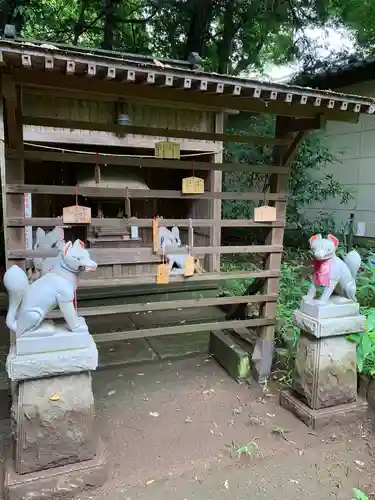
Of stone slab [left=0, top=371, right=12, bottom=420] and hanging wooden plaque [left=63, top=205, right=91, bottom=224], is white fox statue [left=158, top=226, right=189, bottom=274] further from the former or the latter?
stone slab [left=0, top=371, right=12, bottom=420]

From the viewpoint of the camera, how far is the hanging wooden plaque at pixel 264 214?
387 cm

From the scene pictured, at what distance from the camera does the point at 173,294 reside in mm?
6988

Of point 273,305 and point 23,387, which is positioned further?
point 273,305

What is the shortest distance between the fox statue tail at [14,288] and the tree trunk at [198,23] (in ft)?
27.8

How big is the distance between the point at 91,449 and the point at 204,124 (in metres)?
5.76

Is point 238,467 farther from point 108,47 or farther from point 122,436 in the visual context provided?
point 108,47

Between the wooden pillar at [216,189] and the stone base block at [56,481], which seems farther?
the wooden pillar at [216,189]

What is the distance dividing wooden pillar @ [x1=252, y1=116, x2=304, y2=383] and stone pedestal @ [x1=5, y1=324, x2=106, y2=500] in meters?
2.02

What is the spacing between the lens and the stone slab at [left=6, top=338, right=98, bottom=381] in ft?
8.18

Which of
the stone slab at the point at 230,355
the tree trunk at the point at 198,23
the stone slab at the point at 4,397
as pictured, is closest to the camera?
the stone slab at the point at 4,397

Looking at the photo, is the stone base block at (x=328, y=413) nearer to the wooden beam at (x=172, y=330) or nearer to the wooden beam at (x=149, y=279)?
the wooden beam at (x=172, y=330)

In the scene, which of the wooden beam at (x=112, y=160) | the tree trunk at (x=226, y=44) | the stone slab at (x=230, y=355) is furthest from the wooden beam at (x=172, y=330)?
the tree trunk at (x=226, y=44)

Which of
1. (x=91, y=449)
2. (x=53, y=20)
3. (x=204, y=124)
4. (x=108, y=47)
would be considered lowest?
(x=91, y=449)

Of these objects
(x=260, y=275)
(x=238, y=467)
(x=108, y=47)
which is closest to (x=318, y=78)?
(x=108, y=47)
